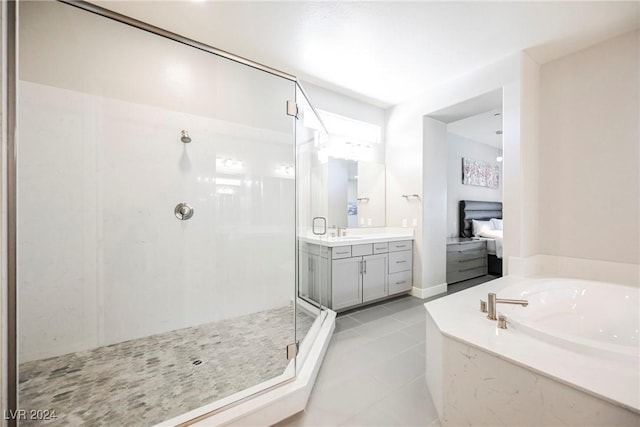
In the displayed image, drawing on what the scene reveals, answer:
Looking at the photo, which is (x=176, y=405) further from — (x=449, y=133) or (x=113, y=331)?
(x=449, y=133)

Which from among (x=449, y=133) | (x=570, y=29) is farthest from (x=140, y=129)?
(x=449, y=133)

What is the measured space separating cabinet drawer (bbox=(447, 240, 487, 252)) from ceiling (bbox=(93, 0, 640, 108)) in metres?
2.39

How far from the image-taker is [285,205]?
2.79 meters

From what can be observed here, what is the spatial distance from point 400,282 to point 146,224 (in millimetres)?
2884

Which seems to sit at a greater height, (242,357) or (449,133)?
(449,133)

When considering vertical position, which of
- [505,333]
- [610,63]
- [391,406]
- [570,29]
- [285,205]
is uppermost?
[570,29]

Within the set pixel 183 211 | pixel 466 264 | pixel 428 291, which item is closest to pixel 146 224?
pixel 183 211

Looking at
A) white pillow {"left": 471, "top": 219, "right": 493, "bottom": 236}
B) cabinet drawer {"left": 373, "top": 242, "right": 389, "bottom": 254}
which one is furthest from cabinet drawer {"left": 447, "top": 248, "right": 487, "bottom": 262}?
cabinet drawer {"left": 373, "top": 242, "right": 389, "bottom": 254}

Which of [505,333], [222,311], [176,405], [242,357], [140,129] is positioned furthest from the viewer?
[222,311]

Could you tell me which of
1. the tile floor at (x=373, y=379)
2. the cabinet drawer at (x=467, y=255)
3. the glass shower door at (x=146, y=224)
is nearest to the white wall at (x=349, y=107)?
the glass shower door at (x=146, y=224)

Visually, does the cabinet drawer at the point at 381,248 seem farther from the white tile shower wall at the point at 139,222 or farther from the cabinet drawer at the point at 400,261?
the white tile shower wall at the point at 139,222

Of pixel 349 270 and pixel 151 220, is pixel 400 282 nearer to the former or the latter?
pixel 349 270

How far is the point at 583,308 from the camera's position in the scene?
1.90 meters

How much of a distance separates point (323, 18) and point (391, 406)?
9.09ft
